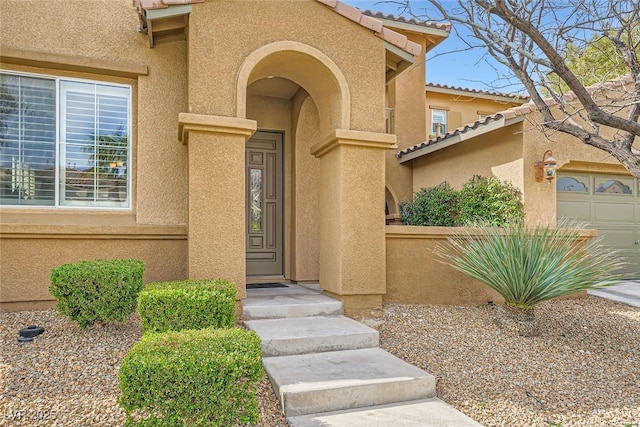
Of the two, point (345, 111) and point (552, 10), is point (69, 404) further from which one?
point (552, 10)

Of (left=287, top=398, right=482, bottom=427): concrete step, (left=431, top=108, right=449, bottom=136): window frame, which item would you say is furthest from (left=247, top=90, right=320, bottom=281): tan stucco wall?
(left=431, top=108, right=449, bottom=136): window frame

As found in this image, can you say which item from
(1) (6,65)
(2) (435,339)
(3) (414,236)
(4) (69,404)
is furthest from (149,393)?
(1) (6,65)

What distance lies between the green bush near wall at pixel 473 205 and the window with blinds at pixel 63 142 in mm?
6503

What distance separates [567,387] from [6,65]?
8385mm

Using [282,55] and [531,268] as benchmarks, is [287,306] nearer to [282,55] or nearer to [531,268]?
[531,268]

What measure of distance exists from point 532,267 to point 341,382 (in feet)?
11.1

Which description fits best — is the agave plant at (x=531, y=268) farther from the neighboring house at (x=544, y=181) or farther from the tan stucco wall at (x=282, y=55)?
the neighboring house at (x=544, y=181)

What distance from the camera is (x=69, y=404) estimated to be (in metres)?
3.69

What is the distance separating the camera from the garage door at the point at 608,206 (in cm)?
1025

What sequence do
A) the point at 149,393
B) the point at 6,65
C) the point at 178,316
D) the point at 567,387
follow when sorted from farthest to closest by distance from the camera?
the point at 6,65 → the point at 567,387 → the point at 178,316 → the point at 149,393

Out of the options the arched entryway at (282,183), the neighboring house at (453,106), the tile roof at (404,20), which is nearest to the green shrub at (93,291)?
the arched entryway at (282,183)

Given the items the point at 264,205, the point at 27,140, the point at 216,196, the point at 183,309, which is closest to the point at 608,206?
the point at 264,205

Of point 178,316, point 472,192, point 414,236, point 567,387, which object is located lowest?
point 567,387

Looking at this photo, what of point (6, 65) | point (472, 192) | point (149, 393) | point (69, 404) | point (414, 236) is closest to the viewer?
point (149, 393)
